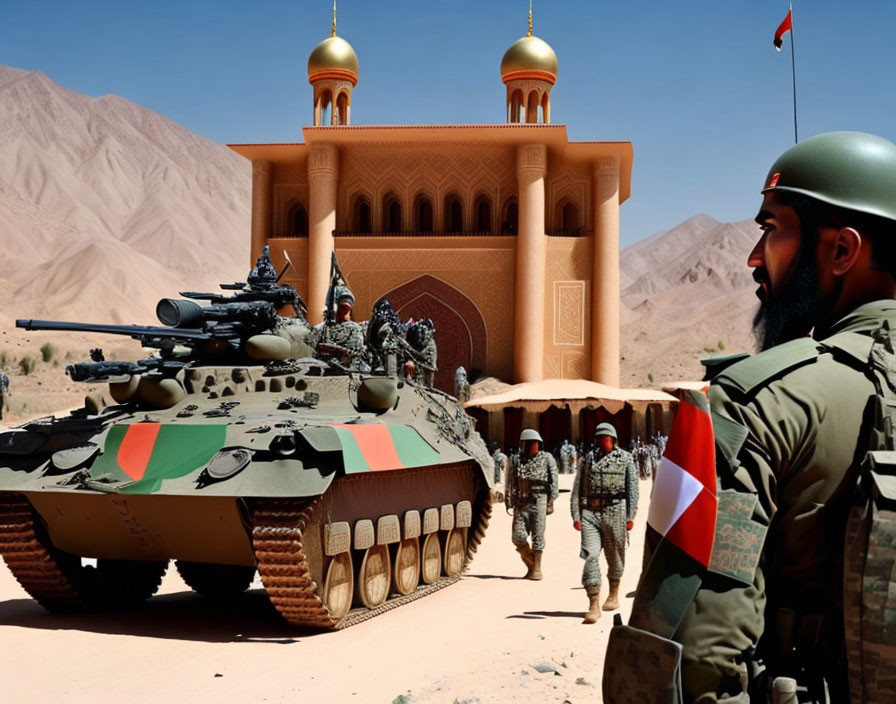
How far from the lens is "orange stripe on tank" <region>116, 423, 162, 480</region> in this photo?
8.47m

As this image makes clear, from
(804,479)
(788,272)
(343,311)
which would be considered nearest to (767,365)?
(804,479)

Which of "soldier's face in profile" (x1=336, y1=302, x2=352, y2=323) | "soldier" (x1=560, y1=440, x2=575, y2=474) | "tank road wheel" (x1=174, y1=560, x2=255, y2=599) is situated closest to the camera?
"tank road wheel" (x1=174, y1=560, x2=255, y2=599)

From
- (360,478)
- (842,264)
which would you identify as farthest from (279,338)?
(842,264)

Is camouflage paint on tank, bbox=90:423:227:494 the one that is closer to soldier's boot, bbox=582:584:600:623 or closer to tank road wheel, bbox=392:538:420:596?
tank road wheel, bbox=392:538:420:596

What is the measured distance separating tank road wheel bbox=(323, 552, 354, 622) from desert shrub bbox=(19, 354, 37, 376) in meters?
40.9

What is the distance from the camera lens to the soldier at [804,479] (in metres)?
1.85

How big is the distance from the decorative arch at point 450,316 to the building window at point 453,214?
2202mm

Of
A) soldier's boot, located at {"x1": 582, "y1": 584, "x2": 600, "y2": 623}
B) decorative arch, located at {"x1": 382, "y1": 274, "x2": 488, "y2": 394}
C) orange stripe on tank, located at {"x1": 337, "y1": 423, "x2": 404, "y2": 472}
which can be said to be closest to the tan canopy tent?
decorative arch, located at {"x1": 382, "y1": 274, "x2": 488, "y2": 394}

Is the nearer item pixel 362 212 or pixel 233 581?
pixel 233 581

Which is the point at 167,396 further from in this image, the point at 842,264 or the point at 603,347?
the point at 603,347

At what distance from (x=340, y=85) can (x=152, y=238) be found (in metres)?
62.2

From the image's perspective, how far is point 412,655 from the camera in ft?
24.7

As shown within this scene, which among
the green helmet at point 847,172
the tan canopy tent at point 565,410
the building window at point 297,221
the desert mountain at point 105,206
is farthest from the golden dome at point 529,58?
the desert mountain at point 105,206

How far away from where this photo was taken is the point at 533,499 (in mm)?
11195
